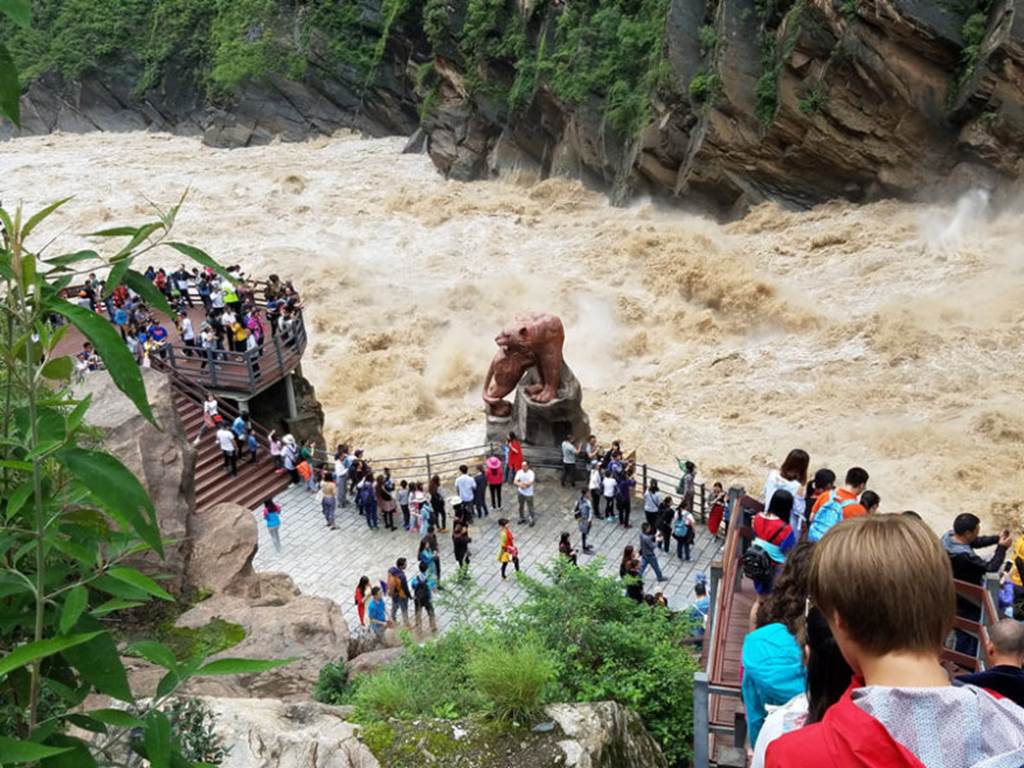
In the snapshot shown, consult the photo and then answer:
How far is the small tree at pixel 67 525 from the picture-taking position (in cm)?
177

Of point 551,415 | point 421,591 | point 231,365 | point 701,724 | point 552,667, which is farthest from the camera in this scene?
point 231,365

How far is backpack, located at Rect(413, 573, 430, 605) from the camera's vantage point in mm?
11328

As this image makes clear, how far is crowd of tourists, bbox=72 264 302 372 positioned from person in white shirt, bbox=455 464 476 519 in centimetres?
533

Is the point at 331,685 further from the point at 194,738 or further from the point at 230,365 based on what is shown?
the point at 230,365

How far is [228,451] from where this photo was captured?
51.7 feet

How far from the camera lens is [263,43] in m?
52.4

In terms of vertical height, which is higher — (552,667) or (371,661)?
(552,667)

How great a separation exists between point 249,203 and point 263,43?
16646mm

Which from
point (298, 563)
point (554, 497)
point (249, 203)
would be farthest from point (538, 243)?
point (298, 563)

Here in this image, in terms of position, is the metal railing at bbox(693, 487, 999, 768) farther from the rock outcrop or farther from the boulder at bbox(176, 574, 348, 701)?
the boulder at bbox(176, 574, 348, 701)

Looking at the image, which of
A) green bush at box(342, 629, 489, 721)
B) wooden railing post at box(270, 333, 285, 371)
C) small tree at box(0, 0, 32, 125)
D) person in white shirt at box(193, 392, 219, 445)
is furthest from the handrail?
wooden railing post at box(270, 333, 285, 371)

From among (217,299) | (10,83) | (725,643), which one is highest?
(10,83)

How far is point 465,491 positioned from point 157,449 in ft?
15.2

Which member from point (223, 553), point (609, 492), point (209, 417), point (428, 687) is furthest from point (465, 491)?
point (428, 687)
